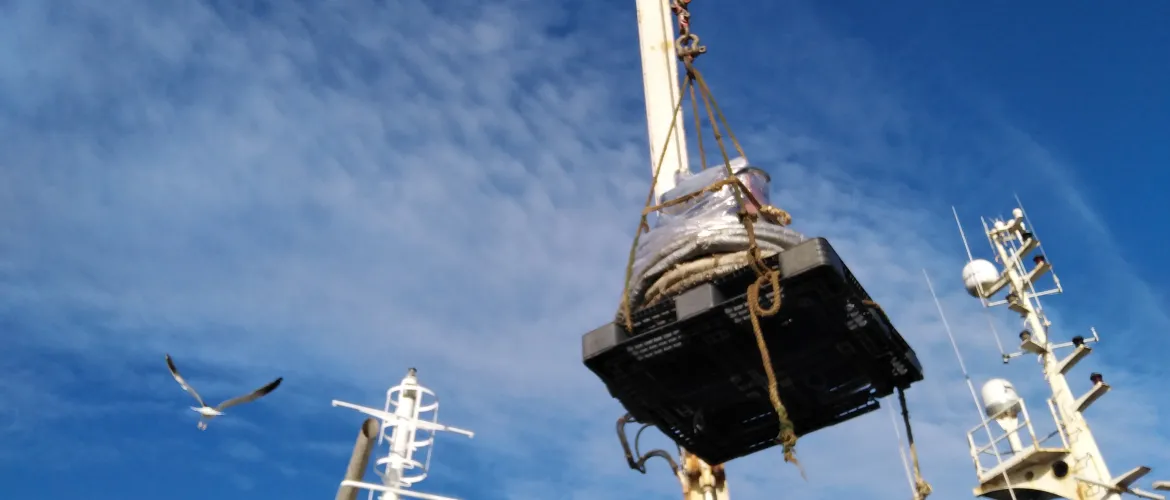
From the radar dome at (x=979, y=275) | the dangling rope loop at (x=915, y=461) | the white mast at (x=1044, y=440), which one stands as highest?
the radar dome at (x=979, y=275)

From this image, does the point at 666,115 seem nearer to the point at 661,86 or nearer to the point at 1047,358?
the point at 661,86

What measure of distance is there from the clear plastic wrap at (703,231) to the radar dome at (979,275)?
1097 cm

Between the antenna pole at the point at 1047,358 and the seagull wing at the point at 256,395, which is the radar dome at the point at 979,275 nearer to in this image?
the antenna pole at the point at 1047,358

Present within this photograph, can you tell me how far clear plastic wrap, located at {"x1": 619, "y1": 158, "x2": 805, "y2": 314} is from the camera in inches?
232

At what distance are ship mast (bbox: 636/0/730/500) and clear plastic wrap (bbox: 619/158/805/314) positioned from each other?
1373mm

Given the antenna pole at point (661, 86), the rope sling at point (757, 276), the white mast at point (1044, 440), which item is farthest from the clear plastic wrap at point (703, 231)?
the white mast at point (1044, 440)

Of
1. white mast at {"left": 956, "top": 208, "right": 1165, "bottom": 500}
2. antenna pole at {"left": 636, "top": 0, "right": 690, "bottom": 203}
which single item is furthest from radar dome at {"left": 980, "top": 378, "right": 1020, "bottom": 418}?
antenna pole at {"left": 636, "top": 0, "right": 690, "bottom": 203}

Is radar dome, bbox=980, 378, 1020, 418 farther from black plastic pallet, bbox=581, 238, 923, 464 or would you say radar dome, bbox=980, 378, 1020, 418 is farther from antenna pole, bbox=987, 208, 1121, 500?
black plastic pallet, bbox=581, 238, 923, 464

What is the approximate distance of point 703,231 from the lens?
598 centimetres

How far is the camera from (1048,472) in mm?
13742

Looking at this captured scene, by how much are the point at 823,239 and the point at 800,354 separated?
3.98 feet

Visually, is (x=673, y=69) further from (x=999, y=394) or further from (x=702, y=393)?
(x=999, y=394)

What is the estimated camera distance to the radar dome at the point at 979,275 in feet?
52.6

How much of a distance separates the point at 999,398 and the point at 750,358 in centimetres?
982
